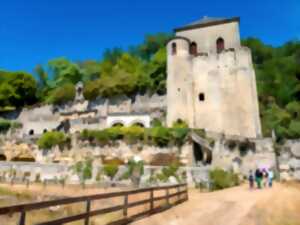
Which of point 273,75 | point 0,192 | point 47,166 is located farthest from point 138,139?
point 273,75

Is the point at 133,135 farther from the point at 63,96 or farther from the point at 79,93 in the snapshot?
the point at 63,96

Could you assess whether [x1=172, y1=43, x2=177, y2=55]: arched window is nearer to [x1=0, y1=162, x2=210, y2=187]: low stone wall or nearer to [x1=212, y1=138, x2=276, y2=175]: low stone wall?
[x1=212, y1=138, x2=276, y2=175]: low stone wall

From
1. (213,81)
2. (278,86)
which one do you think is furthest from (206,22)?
(278,86)

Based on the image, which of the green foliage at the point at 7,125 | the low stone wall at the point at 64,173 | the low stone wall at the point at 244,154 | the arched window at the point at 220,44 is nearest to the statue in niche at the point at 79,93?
the green foliage at the point at 7,125

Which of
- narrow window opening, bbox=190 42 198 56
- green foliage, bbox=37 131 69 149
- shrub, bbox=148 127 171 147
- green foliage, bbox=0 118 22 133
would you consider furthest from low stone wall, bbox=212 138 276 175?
green foliage, bbox=0 118 22 133

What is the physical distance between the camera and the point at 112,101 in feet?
114

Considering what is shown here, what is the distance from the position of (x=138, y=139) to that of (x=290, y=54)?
31.3 meters

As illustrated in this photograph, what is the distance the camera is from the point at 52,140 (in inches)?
900

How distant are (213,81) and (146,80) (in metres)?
9.25

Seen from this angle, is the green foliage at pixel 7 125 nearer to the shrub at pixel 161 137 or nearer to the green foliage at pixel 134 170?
the shrub at pixel 161 137

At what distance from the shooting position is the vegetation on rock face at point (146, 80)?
28.5 m

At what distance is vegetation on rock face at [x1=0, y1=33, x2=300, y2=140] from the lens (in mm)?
28469

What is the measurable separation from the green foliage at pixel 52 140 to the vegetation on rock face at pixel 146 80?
309 inches

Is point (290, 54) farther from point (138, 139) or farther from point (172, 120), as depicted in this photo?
point (138, 139)
